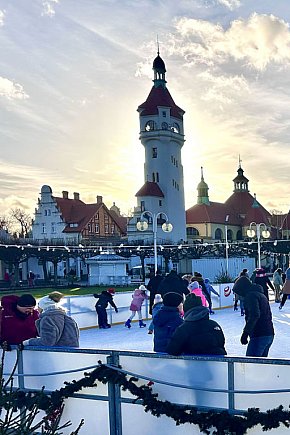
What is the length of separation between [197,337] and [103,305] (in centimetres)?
996

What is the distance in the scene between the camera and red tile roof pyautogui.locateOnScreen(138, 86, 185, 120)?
→ 6322 centimetres

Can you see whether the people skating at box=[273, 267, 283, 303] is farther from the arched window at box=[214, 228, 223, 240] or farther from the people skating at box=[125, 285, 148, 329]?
the arched window at box=[214, 228, 223, 240]

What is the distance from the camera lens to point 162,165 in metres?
61.9

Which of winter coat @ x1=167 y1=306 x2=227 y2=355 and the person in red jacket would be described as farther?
the person in red jacket

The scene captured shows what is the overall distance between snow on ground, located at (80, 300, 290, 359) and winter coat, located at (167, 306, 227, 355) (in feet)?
16.4

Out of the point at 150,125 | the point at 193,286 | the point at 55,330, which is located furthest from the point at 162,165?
the point at 55,330

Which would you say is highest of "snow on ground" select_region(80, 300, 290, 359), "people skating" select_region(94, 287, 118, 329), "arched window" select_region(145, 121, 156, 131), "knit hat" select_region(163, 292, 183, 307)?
"arched window" select_region(145, 121, 156, 131)

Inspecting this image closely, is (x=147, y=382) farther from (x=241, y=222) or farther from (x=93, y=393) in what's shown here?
(x=241, y=222)

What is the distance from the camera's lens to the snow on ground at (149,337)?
10.2 meters

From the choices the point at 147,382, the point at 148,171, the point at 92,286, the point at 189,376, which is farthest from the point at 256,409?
the point at 148,171

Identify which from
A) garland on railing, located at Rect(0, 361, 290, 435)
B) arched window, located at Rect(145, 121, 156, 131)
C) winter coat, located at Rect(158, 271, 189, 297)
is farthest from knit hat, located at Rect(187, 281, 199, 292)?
arched window, located at Rect(145, 121, 156, 131)

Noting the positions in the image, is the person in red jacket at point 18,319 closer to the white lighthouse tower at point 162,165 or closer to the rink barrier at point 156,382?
the rink barrier at point 156,382

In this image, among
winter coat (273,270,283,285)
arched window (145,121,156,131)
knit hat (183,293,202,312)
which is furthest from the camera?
arched window (145,121,156,131)

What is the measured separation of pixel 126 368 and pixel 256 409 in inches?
46.7
